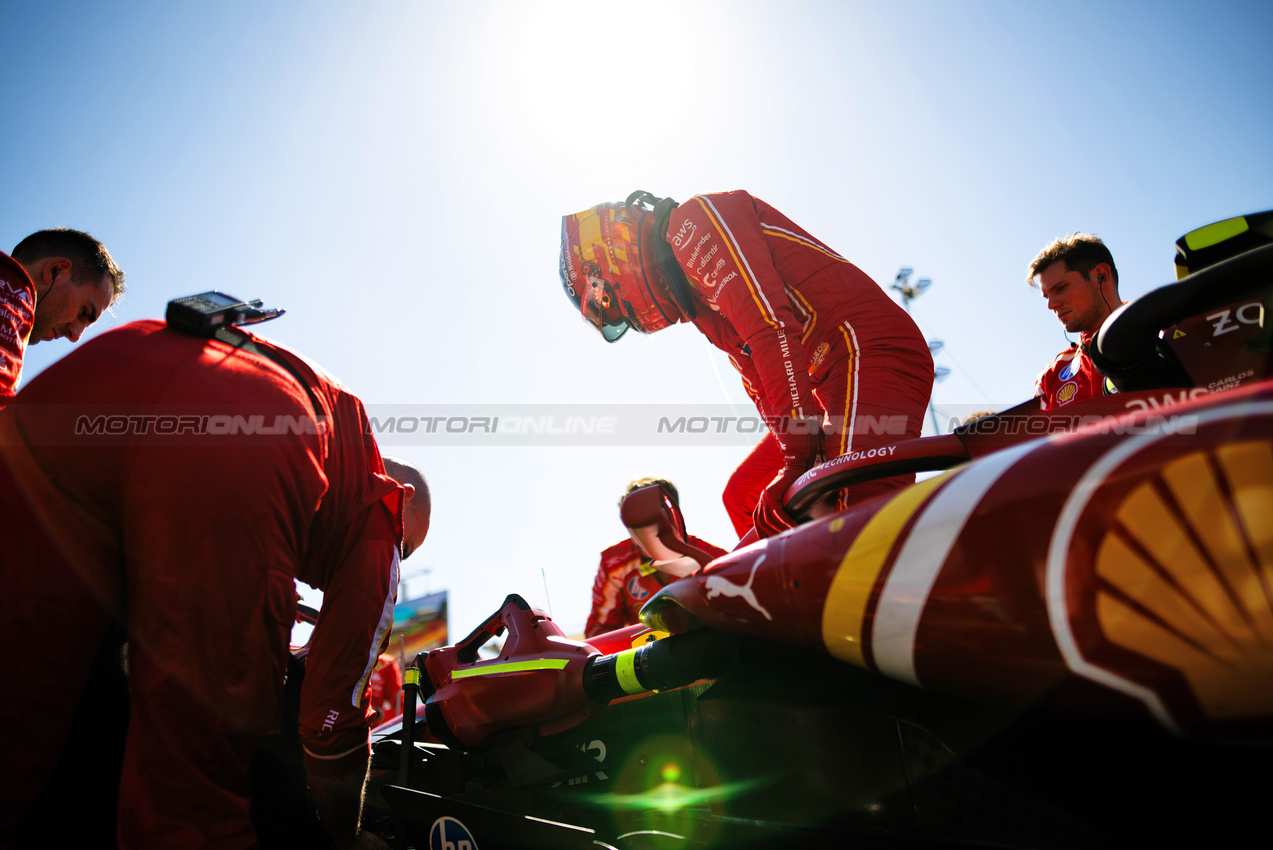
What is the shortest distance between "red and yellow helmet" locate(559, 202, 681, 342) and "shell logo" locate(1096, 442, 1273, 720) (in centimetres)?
224

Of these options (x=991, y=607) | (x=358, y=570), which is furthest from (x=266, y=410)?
(x=991, y=607)

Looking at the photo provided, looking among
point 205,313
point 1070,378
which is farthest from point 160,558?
point 1070,378

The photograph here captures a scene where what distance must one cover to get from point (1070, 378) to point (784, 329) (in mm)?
1513

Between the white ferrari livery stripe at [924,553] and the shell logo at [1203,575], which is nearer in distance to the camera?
the shell logo at [1203,575]

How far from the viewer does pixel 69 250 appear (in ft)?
7.80

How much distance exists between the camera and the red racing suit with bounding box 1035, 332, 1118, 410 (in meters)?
2.44

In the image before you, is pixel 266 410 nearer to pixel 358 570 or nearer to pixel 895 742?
pixel 358 570

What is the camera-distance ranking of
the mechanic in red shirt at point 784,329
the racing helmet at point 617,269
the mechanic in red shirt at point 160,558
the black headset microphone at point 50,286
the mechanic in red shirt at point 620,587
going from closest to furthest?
the mechanic in red shirt at point 160,558 → the mechanic in red shirt at point 784,329 → the black headset microphone at point 50,286 → the racing helmet at point 617,269 → the mechanic in red shirt at point 620,587

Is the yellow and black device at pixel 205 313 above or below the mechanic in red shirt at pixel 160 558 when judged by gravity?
above

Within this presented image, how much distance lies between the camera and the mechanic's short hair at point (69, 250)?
2.37 meters

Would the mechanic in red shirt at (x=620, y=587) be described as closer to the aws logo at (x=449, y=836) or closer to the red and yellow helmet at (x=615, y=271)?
the red and yellow helmet at (x=615, y=271)

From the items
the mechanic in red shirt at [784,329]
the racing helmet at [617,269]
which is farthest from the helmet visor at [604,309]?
the mechanic in red shirt at [784,329]

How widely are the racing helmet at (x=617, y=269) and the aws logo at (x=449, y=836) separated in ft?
6.45

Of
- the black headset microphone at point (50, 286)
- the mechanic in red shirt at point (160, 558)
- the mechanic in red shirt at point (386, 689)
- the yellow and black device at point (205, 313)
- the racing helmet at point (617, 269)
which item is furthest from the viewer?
the mechanic in red shirt at point (386, 689)
